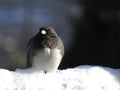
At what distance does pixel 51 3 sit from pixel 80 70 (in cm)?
403

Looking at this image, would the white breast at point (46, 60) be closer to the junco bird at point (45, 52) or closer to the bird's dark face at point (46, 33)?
the junco bird at point (45, 52)

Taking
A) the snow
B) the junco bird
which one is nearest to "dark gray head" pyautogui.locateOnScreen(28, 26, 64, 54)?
the junco bird

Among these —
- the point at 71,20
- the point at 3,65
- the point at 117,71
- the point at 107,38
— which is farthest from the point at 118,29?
the point at 117,71

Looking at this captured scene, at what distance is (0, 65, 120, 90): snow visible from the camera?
3.09 metres

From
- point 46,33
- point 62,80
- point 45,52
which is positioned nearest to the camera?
point 62,80

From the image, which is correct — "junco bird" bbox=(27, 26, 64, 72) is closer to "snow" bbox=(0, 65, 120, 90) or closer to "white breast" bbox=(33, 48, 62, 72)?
"white breast" bbox=(33, 48, 62, 72)

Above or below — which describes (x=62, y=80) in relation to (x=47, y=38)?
below

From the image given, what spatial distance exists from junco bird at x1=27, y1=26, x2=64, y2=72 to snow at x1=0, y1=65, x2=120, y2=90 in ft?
0.43

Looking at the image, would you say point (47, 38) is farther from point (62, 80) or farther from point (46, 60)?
point (62, 80)

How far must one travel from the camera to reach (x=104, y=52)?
664 centimetres

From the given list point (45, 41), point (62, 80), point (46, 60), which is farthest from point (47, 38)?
point (62, 80)

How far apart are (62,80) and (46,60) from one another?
14.3 inches

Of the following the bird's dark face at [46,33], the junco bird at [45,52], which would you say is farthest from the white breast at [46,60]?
the bird's dark face at [46,33]

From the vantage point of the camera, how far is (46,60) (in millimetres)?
3521
